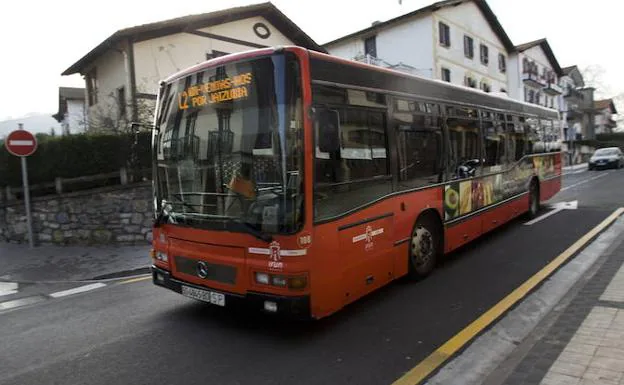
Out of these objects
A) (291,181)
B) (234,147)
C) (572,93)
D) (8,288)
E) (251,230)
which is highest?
(572,93)

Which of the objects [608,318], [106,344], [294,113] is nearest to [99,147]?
[106,344]

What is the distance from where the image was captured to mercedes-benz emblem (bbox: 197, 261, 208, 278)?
489 cm

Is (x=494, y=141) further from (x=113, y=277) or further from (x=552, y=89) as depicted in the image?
(x=552, y=89)

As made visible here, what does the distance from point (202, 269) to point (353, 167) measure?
1.90 meters

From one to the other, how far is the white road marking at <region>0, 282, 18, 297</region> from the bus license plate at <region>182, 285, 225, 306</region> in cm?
430

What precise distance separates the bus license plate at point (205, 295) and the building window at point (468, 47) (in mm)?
33910

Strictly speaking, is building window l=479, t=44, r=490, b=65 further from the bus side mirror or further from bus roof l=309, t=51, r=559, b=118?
the bus side mirror

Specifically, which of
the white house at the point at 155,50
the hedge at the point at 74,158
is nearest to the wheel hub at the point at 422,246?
the hedge at the point at 74,158

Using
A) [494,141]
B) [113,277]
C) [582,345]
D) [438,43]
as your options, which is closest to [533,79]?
[438,43]

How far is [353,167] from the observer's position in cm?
498

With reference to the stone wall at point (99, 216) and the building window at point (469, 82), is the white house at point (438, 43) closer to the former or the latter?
the building window at point (469, 82)

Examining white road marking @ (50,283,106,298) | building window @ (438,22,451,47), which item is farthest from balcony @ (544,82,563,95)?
white road marking @ (50,283,106,298)

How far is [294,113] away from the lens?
4.32 metres

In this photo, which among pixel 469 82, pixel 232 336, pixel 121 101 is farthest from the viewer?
pixel 469 82
